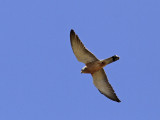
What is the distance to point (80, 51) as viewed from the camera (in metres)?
21.0

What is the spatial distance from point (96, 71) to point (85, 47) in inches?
75.1

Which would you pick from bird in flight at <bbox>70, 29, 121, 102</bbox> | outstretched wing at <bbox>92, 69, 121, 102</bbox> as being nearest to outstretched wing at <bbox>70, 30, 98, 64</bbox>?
bird in flight at <bbox>70, 29, 121, 102</bbox>

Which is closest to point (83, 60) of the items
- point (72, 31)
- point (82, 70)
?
point (82, 70)

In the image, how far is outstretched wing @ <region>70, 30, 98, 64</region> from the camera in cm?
2050

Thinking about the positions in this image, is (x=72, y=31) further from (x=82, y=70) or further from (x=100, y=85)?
(x=100, y=85)

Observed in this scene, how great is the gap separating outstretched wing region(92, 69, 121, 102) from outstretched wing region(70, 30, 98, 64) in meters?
1.15

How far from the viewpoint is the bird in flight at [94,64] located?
20625 mm

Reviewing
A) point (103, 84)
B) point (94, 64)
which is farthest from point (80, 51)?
point (103, 84)

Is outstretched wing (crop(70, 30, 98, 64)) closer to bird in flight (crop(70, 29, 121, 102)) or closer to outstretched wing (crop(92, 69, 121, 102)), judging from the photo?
bird in flight (crop(70, 29, 121, 102))

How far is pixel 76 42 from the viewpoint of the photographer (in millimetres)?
20562

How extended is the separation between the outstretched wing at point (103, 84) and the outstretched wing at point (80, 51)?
1152 millimetres

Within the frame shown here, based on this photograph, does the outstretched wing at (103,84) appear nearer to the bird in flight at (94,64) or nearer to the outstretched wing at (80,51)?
the bird in flight at (94,64)

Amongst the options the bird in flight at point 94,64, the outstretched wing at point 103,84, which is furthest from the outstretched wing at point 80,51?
the outstretched wing at point 103,84

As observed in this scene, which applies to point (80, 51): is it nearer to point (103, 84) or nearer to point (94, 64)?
point (94, 64)
